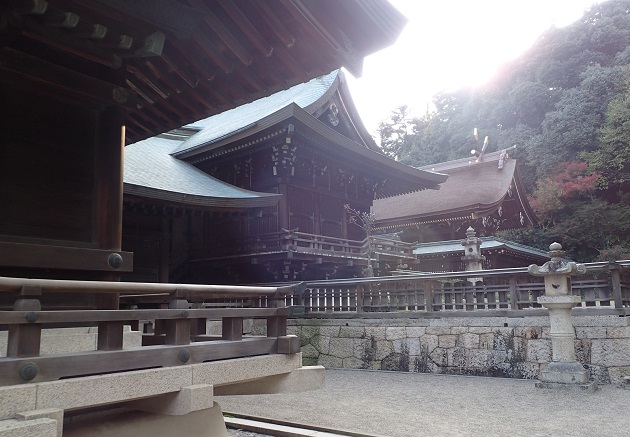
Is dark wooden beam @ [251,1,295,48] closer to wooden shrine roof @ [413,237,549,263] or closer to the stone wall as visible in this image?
the stone wall

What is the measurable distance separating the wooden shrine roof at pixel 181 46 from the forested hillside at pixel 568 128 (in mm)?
23696

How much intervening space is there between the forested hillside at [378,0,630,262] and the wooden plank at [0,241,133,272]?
24746 millimetres

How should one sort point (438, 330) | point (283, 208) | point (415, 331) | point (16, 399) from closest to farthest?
point (16, 399) → point (438, 330) → point (415, 331) → point (283, 208)

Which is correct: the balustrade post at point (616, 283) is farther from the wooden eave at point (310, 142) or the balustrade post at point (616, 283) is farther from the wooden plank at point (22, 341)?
the wooden plank at point (22, 341)

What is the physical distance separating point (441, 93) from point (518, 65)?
32.9 ft

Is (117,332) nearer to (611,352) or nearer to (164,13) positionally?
(164,13)

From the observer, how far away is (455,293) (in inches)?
401

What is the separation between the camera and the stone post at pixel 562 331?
310 inches

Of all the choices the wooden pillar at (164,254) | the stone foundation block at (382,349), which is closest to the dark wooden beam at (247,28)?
the stone foundation block at (382,349)

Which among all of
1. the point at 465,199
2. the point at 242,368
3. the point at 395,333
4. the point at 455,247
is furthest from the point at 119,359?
the point at 465,199

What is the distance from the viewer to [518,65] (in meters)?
39.3

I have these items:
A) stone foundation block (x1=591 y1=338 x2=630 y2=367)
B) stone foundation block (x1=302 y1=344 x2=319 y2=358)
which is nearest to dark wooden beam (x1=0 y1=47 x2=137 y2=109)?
stone foundation block (x1=591 y1=338 x2=630 y2=367)

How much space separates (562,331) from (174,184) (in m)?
8.58

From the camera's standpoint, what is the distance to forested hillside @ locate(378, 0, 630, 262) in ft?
87.2
